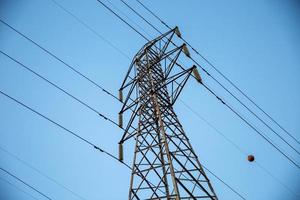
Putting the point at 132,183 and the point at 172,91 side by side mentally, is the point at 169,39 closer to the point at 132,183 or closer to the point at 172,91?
the point at 172,91

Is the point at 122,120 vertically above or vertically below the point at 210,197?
above

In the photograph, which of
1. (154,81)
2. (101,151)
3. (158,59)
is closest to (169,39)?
(158,59)

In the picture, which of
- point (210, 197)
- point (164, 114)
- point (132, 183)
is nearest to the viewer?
point (210, 197)

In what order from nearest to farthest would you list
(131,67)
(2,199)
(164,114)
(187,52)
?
(164,114) < (187,52) < (131,67) < (2,199)

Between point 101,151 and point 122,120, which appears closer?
point 101,151

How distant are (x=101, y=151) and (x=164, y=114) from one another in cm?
257

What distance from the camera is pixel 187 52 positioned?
9344mm

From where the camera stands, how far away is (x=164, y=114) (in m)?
7.71

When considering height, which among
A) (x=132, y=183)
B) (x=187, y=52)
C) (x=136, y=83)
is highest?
(x=187, y=52)

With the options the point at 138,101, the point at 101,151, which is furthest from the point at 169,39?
the point at 101,151

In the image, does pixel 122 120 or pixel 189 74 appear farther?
pixel 122 120

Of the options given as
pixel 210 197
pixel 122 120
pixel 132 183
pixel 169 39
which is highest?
pixel 169 39

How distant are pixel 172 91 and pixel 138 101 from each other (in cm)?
142

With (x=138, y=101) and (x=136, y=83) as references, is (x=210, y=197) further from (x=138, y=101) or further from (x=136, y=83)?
(x=136, y=83)
